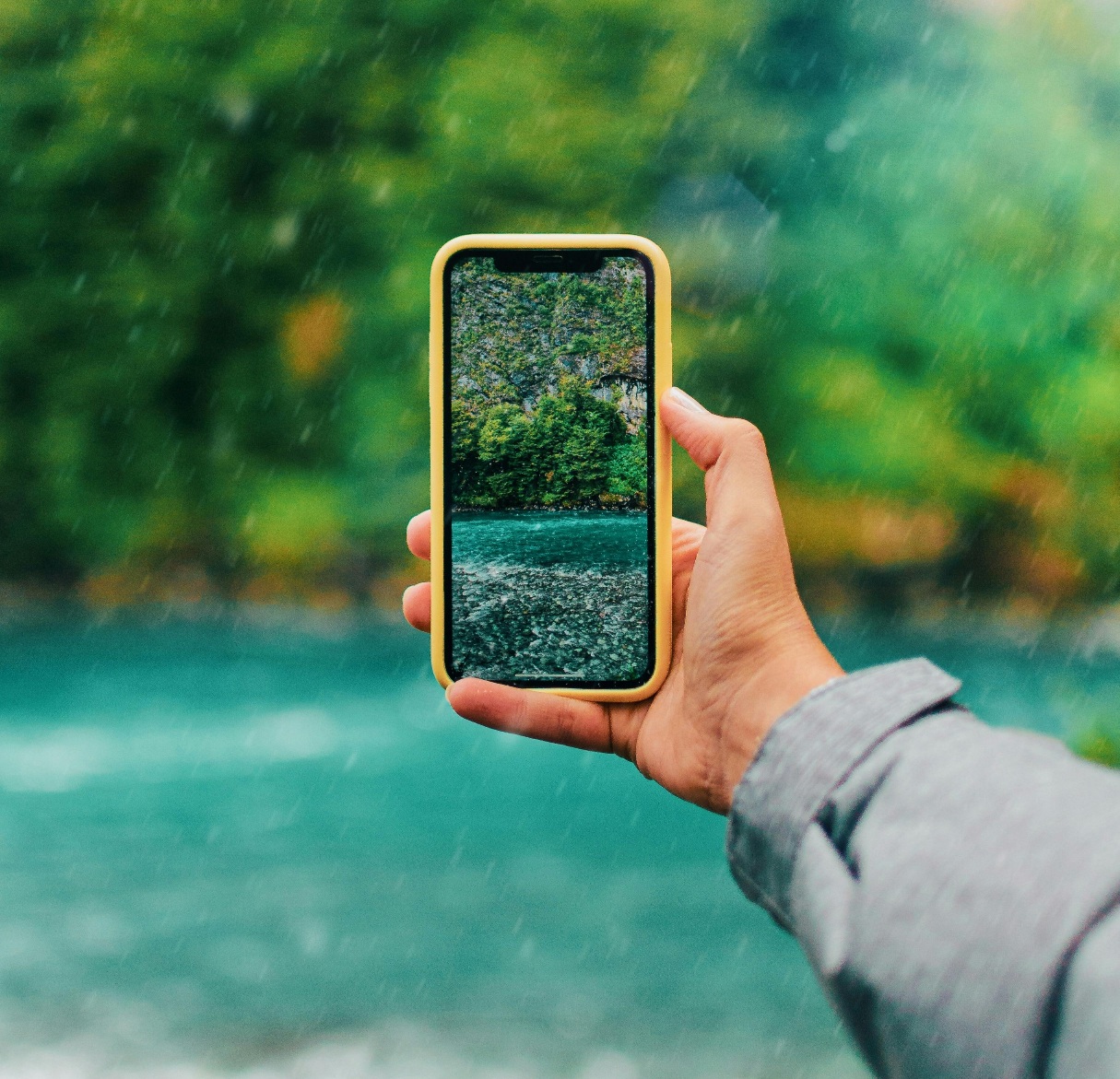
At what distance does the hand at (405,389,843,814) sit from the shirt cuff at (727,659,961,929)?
0.37m

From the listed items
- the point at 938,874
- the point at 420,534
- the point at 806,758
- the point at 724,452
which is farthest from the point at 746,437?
the point at 938,874

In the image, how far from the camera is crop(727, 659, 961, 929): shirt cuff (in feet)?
2.31

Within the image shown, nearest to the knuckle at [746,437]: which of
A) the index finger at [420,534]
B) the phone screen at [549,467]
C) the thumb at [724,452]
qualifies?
the thumb at [724,452]

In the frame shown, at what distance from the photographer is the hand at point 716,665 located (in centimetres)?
116

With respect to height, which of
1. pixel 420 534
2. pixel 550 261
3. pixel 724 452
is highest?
pixel 550 261

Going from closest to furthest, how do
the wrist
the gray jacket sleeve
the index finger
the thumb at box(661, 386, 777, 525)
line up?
the gray jacket sleeve, the wrist, the thumb at box(661, 386, 777, 525), the index finger

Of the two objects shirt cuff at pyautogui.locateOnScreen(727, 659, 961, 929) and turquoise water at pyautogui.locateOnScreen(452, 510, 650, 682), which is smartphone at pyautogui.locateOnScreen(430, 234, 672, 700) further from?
shirt cuff at pyautogui.locateOnScreen(727, 659, 961, 929)

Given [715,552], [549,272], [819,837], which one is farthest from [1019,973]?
[549,272]

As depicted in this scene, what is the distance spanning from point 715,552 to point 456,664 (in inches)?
14.3

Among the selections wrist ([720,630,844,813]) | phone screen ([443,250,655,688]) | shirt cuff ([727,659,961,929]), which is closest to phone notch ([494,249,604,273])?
phone screen ([443,250,655,688])

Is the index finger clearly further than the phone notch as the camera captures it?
Yes

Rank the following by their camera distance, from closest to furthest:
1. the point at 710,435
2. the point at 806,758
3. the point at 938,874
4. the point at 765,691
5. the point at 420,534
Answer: the point at 938,874
the point at 806,758
the point at 765,691
the point at 710,435
the point at 420,534

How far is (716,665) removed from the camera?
1193mm

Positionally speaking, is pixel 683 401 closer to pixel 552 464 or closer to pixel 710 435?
pixel 710 435
